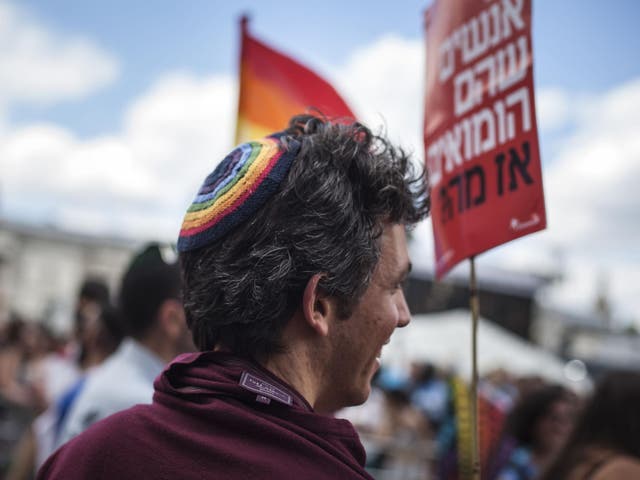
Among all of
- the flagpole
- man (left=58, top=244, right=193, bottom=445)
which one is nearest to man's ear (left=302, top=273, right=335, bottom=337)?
the flagpole

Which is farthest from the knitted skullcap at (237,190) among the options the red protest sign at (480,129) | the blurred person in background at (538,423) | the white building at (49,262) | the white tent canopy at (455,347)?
the white building at (49,262)

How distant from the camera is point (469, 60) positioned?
1.93 metres

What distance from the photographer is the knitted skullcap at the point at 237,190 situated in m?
1.25

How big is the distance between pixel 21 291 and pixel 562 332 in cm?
4888

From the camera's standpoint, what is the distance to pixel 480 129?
185 cm

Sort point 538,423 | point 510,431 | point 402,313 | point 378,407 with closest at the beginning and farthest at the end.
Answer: point 402,313
point 538,423
point 510,431
point 378,407

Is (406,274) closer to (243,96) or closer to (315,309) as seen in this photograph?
(315,309)

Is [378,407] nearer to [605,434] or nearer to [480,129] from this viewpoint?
[605,434]

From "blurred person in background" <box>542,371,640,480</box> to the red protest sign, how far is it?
3.37 ft

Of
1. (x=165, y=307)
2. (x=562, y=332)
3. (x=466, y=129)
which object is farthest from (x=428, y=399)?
(x=562, y=332)

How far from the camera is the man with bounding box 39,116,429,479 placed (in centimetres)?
114

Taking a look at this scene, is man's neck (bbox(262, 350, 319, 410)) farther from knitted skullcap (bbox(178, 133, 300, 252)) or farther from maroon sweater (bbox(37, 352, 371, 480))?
knitted skullcap (bbox(178, 133, 300, 252))

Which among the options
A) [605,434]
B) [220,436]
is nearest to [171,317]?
[220,436]

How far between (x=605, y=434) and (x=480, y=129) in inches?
54.8
